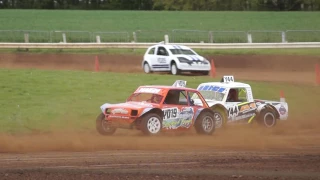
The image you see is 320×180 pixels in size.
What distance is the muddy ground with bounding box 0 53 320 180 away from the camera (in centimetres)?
1201

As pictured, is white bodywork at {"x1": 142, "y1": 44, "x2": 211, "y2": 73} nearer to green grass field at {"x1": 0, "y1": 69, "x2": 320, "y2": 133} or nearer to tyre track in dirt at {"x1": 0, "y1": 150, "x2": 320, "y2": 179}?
green grass field at {"x1": 0, "y1": 69, "x2": 320, "y2": 133}

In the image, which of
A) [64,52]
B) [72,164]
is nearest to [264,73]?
[64,52]

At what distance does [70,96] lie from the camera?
24.1 metres

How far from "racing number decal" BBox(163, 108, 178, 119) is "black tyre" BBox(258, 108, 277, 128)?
3291mm

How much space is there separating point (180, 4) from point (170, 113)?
75547 mm

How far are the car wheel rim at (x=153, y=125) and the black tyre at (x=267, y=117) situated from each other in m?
3.91

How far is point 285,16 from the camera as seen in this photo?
69.0m

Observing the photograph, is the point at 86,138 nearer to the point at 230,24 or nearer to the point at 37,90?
the point at 37,90

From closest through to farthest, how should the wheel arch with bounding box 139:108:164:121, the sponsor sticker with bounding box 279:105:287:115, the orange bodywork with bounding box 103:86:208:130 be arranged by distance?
1. the wheel arch with bounding box 139:108:164:121
2. the orange bodywork with bounding box 103:86:208:130
3. the sponsor sticker with bounding box 279:105:287:115

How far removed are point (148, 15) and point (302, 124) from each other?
49831 millimetres

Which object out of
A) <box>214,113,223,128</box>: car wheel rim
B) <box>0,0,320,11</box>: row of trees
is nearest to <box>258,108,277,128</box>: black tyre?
<box>214,113,223,128</box>: car wheel rim

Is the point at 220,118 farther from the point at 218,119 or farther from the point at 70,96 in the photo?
the point at 70,96

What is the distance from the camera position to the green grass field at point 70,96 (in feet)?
66.1

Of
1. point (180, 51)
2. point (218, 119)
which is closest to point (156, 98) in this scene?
point (218, 119)
